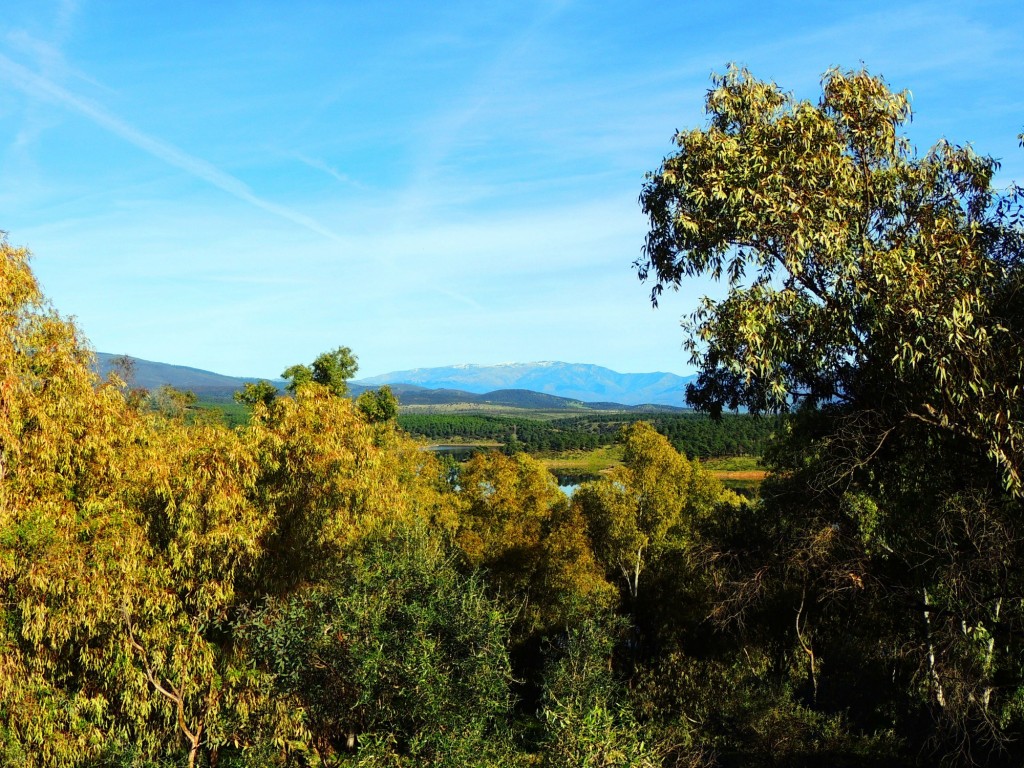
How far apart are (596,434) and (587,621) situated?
148730mm

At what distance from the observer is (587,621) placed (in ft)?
44.4

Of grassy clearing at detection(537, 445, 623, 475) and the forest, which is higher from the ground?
the forest

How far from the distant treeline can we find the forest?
1757cm

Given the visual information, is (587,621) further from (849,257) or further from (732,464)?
(732,464)

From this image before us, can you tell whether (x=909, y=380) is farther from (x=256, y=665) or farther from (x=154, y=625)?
(x=154, y=625)

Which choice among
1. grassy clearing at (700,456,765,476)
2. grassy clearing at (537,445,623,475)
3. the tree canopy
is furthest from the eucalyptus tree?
grassy clearing at (537,445,623,475)

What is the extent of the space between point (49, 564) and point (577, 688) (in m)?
7.92

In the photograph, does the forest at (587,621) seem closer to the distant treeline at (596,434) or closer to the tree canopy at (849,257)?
the tree canopy at (849,257)

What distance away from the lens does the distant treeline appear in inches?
3391

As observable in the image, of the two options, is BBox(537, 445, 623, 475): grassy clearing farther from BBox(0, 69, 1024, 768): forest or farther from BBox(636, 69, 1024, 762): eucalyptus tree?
BBox(636, 69, 1024, 762): eucalyptus tree

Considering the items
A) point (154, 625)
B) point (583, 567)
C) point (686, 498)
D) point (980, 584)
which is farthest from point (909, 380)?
point (686, 498)

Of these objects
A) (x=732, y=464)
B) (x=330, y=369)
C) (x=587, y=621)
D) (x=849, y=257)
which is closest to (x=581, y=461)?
(x=732, y=464)

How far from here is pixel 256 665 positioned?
39.3 ft

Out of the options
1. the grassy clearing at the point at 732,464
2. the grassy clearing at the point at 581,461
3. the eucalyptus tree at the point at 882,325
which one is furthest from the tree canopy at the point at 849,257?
the grassy clearing at the point at 581,461
